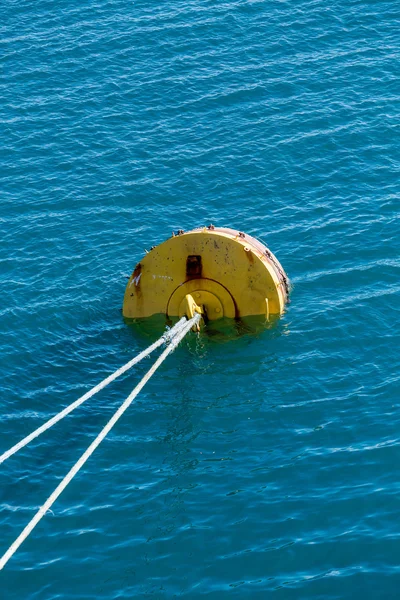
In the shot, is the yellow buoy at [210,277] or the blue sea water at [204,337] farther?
the yellow buoy at [210,277]

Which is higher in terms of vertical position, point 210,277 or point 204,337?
point 210,277

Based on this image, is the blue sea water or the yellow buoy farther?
the yellow buoy

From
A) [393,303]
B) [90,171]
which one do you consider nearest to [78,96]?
[90,171]
